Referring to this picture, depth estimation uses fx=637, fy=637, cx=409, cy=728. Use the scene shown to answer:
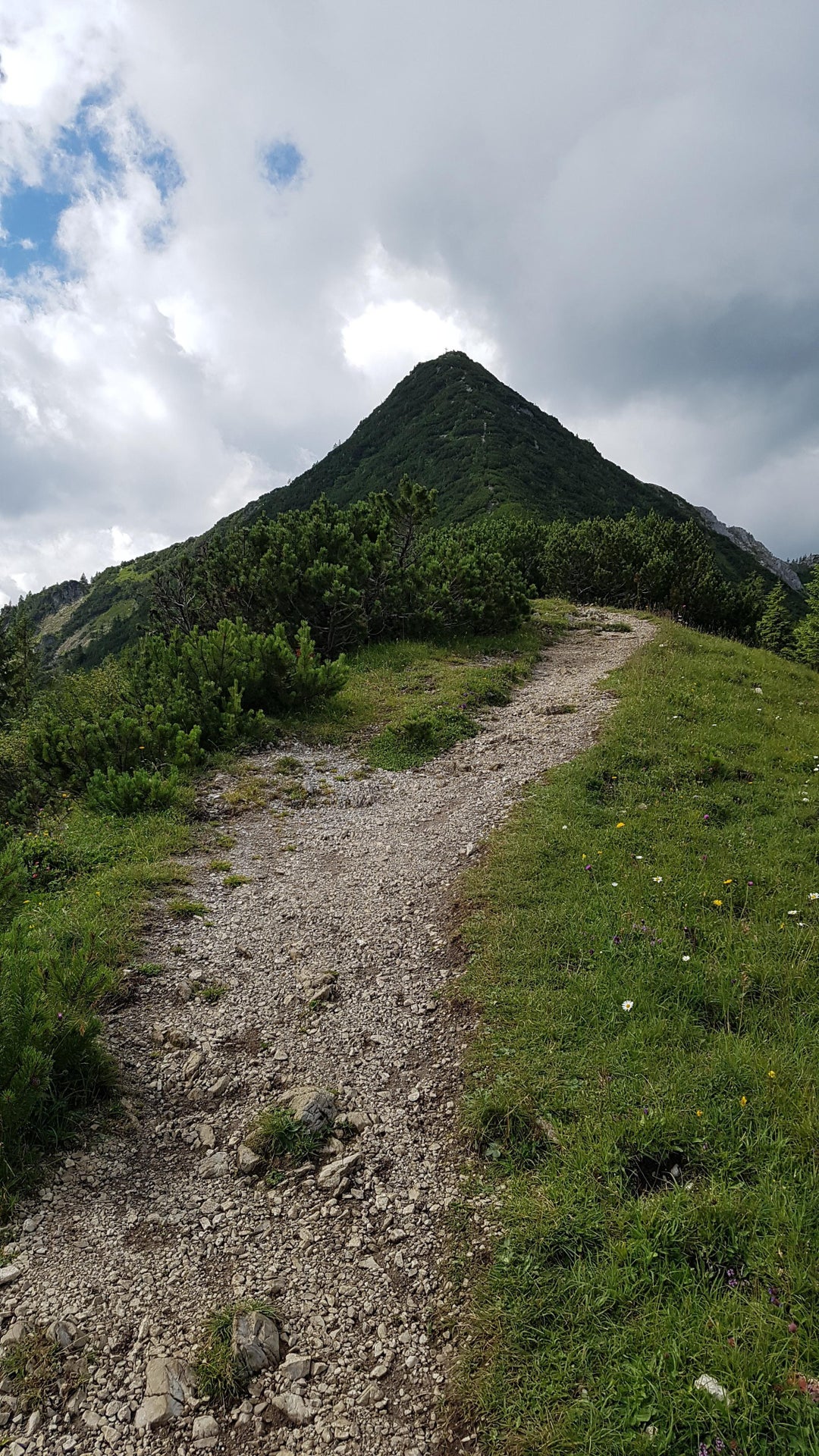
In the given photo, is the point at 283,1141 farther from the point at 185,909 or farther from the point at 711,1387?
the point at 185,909

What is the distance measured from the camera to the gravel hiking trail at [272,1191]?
325cm

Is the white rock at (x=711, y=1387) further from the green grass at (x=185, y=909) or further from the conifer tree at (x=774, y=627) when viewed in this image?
the conifer tree at (x=774, y=627)

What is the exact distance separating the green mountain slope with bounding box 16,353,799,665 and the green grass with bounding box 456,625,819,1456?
7942 centimetres

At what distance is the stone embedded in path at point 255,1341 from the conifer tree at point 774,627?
49.1 metres

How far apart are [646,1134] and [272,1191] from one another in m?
2.61

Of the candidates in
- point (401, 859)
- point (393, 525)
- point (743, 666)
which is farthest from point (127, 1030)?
point (393, 525)

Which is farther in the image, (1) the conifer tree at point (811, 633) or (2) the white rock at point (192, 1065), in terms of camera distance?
Result: (1) the conifer tree at point (811, 633)

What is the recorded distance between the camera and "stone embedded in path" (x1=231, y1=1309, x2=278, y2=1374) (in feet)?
11.2

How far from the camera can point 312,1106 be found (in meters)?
5.01

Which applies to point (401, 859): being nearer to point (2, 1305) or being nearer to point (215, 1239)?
point (215, 1239)

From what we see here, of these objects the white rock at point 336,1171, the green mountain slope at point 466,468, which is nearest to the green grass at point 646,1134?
the white rock at point 336,1171

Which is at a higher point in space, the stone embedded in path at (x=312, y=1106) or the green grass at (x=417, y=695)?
the green grass at (x=417, y=695)

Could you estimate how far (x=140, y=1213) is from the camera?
429cm

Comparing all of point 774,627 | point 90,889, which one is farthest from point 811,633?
point 90,889
